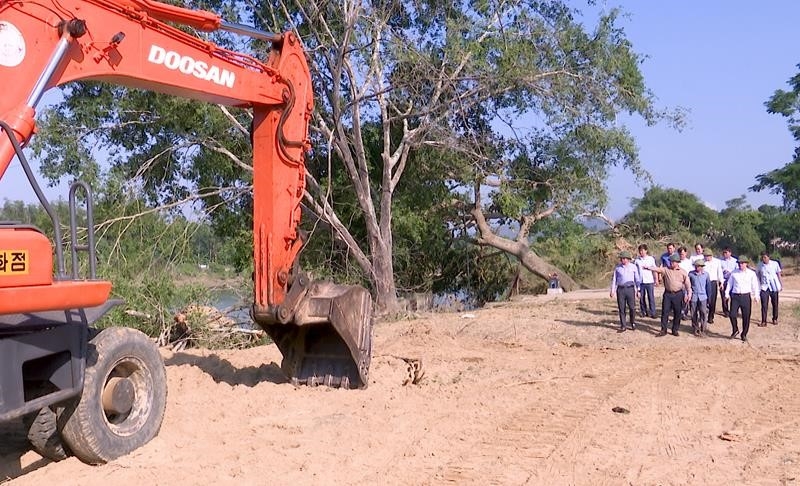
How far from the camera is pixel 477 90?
17.5 metres

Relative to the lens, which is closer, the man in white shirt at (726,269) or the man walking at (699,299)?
the man walking at (699,299)

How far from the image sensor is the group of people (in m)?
14.5

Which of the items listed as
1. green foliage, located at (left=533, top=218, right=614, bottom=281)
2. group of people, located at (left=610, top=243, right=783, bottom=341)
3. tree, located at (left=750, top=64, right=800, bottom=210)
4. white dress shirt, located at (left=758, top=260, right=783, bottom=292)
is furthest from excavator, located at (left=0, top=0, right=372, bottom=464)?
tree, located at (left=750, top=64, right=800, bottom=210)

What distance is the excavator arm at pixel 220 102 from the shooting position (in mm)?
5582

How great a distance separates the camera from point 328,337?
9.20 metres

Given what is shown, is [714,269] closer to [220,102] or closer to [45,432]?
[220,102]

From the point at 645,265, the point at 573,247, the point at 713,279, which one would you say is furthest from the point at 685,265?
the point at 573,247

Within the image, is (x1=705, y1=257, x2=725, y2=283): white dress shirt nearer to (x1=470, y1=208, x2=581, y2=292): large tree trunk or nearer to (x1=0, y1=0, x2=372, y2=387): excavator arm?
(x1=470, y1=208, x2=581, y2=292): large tree trunk

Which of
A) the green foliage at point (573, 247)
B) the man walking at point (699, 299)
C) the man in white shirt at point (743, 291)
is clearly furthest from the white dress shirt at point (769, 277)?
the green foliage at point (573, 247)

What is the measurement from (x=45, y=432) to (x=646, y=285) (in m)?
12.2

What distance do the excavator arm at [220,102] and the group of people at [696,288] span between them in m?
7.53

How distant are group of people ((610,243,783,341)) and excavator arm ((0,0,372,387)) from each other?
24.7ft

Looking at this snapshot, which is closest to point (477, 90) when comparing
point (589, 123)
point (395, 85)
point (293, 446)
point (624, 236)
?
point (395, 85)

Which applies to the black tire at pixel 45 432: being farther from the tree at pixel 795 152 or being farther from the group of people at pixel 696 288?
the tree at pixel 795 152
